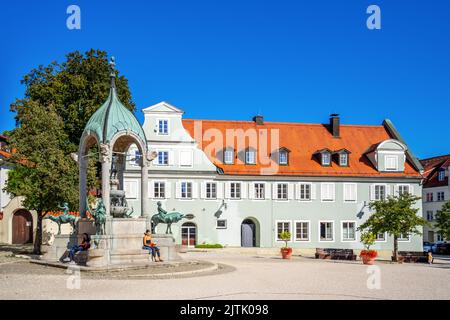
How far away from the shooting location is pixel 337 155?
52625mm

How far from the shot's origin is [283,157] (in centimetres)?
5147

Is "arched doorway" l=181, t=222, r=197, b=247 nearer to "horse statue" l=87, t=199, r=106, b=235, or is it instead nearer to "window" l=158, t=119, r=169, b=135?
"window" l=158, t=119, r=169, b=135

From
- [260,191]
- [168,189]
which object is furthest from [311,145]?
[168,189]

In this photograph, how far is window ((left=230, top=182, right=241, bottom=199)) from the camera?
49500 millimetres

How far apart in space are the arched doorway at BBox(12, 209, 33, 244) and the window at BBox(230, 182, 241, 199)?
16.2 meters

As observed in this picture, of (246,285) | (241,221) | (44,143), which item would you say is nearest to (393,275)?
(246,285)

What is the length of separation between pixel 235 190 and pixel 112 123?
83.0 ft

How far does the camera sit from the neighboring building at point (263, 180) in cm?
4856

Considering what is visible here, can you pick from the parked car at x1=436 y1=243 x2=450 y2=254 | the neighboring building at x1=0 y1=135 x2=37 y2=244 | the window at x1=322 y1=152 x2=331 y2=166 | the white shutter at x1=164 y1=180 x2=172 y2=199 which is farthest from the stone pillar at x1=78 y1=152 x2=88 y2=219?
the parked car at x1=436 y1=243 x2=450 y2=254

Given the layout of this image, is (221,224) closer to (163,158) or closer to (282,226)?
(282,226)

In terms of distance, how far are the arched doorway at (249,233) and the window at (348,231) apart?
287 inches

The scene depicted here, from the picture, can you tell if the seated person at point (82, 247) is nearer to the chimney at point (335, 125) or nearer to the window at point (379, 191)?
the window at point (379, 191)

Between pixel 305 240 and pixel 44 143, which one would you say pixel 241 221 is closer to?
pixel 305 240
